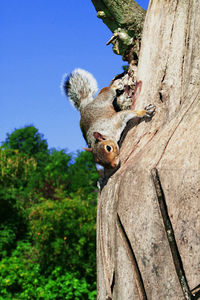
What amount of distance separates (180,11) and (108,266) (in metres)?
2.03

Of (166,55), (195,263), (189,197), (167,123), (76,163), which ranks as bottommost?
(195,263)

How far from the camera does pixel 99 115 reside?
3332mm

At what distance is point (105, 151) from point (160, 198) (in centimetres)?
76

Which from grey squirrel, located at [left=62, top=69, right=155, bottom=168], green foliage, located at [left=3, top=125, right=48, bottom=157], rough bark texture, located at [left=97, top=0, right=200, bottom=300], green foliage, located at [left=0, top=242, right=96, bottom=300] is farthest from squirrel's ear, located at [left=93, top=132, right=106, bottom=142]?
green foliage, located at [left=3, top=125, right=48, bottom=157]

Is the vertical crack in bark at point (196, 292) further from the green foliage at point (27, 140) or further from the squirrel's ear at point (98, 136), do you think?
the green foliage at point (27, 140)

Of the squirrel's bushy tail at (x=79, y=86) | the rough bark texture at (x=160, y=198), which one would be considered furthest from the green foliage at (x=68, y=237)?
the rough bark texture at (x=160, y=198)

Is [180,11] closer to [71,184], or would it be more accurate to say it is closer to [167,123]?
[167,123]

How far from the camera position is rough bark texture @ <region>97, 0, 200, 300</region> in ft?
6.52

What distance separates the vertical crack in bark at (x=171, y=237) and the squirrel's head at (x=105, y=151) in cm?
51

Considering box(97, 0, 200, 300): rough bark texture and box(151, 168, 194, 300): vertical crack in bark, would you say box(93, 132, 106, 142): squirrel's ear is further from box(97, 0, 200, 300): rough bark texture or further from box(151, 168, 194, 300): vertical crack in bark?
box(151, 168, 194, 300): vertical crack in bark

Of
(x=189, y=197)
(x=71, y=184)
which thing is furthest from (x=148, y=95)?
(x=71, y=184)

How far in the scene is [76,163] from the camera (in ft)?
51.4

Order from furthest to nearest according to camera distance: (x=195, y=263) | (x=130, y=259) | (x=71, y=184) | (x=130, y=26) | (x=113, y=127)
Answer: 1. (x=71, y=184)
2. (x=130, y=26)
3. (x=113, y=127)
4. (x=130, y=259)
5. (x=195, y=263)

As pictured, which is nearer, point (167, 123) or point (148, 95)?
point (167, 123)
